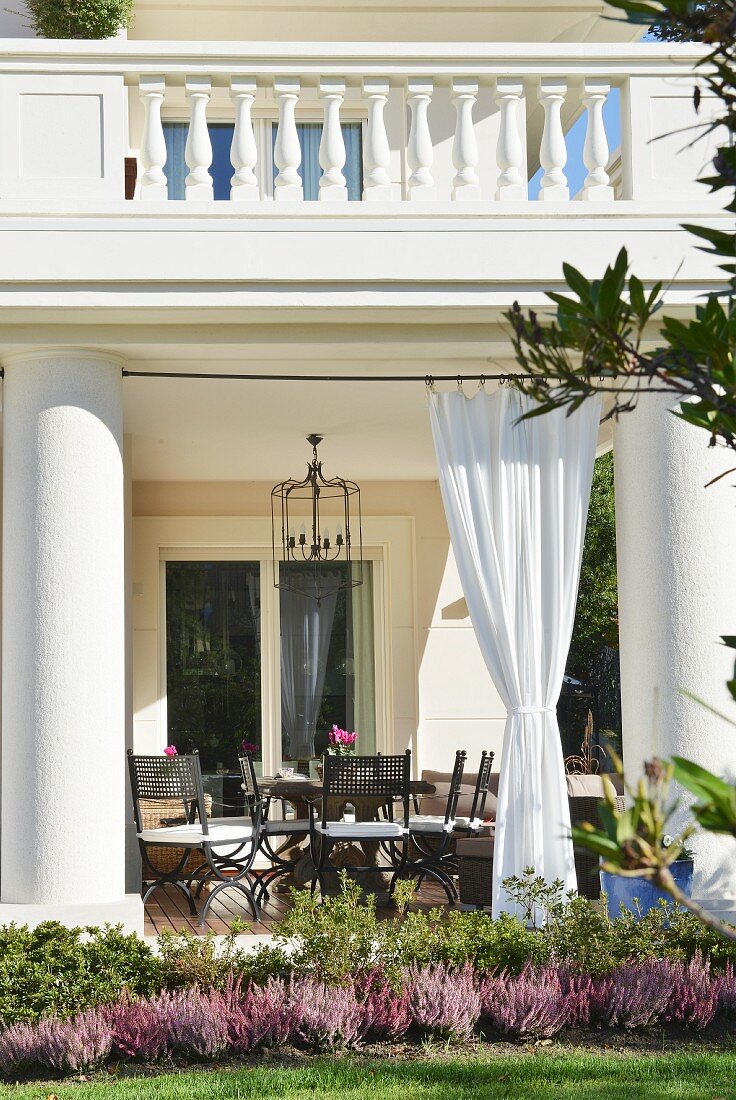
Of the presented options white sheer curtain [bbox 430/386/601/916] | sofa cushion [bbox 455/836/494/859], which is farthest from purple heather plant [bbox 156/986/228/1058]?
sofa cushion [bbox 455/836/494/859]

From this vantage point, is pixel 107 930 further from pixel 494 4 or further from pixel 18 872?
pixel 494 4

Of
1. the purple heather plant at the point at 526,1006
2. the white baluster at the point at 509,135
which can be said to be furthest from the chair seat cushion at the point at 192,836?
the white baluster at the point at 509,135

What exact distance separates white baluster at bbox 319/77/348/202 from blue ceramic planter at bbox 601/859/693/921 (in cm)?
340

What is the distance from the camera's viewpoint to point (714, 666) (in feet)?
19.2

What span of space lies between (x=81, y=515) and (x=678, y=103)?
3469 mm

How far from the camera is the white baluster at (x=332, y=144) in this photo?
5785mm

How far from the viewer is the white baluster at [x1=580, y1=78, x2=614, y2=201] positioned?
5.88 meters

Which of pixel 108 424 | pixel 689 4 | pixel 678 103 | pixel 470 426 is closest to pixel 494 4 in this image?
pixel 678 103

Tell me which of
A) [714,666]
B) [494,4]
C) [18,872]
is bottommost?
[18,872]

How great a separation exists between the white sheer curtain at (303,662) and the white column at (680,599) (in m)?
4.96

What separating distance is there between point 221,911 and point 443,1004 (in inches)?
121

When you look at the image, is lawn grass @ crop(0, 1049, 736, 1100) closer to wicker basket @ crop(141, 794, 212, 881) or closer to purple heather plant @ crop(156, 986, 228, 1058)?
purple heather plant @ crop(156, 986, 228, 1058)

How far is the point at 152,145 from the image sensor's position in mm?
5770

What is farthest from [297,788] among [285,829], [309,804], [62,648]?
[62,648]
